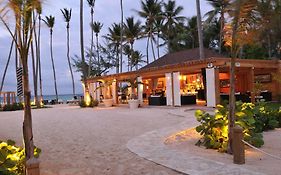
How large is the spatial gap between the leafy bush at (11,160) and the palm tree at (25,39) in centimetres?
32

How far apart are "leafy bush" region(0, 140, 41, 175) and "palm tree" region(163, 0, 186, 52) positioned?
33117 mm

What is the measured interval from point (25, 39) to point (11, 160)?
5.73 feet

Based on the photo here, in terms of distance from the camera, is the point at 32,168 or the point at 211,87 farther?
the point at 211,87

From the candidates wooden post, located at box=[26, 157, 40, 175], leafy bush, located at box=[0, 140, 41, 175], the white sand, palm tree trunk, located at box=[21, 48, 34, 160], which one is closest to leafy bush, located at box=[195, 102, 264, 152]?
the white sand

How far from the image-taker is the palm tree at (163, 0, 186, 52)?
120ft

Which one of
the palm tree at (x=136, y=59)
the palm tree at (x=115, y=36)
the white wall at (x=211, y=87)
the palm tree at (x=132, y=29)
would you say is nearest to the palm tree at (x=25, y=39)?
the white wall at (x=211, y=87)

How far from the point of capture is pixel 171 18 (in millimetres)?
36938

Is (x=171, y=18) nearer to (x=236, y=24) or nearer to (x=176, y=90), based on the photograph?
(x=176, y=90)

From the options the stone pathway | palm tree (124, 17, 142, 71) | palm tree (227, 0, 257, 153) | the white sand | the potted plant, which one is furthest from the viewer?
palm tree (124, 17, 142, 71)

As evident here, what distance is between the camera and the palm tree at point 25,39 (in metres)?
4.24

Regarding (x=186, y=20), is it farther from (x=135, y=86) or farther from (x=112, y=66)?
(x=135, y=86)

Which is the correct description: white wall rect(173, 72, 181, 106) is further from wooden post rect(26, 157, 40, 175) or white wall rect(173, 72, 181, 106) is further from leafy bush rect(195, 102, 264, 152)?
wooden post rect(26, 157, 40, 175)

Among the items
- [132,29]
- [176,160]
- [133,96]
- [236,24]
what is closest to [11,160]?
[176,160]

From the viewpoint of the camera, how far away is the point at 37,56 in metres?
36.5
